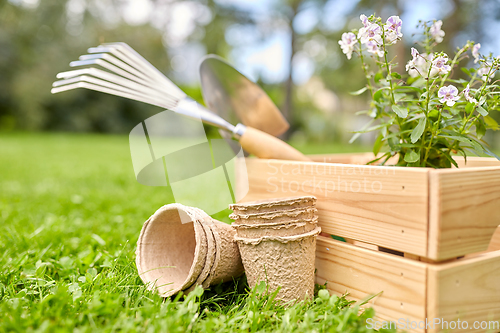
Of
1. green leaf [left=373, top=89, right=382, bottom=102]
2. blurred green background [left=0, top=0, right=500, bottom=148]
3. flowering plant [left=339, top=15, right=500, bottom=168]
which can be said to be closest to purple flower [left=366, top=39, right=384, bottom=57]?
flowering plant [left=339, top=15, right=500, bottom=168]

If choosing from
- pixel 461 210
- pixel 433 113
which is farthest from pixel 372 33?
pixel 461 210

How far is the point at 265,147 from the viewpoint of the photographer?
133 cm

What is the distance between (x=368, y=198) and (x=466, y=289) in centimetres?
30

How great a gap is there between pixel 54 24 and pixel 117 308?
12.6 metres

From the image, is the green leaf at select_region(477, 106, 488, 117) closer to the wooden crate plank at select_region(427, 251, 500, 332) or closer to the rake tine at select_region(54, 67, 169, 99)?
the wooden crate plank at select_region(427, 251, 500, 332)

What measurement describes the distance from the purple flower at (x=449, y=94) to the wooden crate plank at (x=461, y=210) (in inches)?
7.1

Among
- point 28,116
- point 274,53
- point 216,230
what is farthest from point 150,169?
point 28,116

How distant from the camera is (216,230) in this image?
1.05 metres

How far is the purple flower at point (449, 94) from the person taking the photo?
908 millimetres

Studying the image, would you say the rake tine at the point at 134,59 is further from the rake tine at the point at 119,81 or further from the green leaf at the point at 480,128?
the green leaf at the point at 480,128

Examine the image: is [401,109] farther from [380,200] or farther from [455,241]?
[455,241]

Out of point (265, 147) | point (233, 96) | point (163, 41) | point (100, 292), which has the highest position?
point (163, 41)

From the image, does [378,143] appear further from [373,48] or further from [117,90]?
[117,90]

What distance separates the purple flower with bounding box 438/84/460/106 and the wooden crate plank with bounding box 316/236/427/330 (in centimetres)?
41
